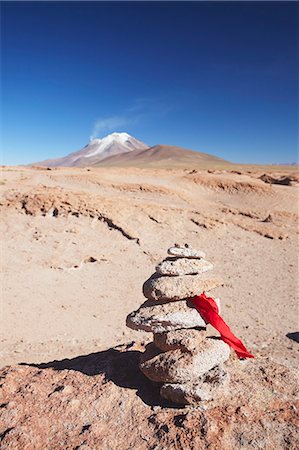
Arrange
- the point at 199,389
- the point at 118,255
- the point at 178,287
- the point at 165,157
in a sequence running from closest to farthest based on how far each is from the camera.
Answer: the point at 199,389 < the point at 178,287 < the point at 118,255 < the point at 165,157

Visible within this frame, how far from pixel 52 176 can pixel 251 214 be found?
12.2 m

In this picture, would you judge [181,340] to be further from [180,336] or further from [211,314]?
[211,314]

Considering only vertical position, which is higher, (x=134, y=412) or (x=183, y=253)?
(x=183, y=253)

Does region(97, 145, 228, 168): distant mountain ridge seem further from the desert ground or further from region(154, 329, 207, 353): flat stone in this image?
region(154, 329, 207, 353): flat stone

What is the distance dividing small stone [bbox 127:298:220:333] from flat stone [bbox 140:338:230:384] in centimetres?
34

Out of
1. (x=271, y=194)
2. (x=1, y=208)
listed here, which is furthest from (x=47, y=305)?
(x=271, y=194)

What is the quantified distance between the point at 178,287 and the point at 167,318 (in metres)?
0.50

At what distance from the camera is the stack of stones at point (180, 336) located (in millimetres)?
4906

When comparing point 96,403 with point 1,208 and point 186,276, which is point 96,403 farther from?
point 1,208

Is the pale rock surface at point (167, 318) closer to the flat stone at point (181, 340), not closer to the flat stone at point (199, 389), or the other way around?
the flat stone at point (181, 340)

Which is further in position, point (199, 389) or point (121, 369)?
point (121, 369)

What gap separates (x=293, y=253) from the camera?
1448 centimetres

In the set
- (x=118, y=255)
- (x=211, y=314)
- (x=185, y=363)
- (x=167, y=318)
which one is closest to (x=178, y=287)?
(x=167, y=318)

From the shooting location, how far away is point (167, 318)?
5270mm
